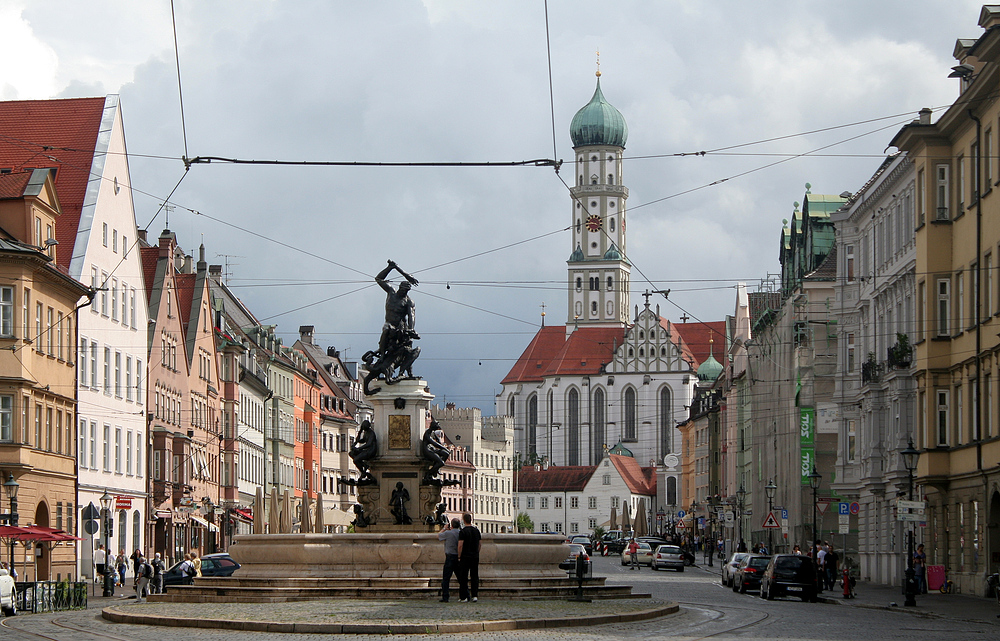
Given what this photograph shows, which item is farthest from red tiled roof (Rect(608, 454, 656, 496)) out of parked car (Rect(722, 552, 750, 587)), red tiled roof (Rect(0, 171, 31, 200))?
red tiled roof (Rect(0, 171, 31, 200))

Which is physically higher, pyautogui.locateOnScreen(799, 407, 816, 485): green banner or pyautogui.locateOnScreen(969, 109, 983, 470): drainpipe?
pyautogui.locateOnScreen(969, 109, 983, 470): drainpipe

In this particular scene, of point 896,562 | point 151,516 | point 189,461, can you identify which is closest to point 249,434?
point 189,461

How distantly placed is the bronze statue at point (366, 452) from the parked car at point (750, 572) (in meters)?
14.5

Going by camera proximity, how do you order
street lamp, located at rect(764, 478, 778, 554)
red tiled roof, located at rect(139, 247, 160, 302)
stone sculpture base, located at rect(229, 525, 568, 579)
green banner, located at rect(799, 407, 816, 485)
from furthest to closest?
street lamp, located at rect(764, 478, 778, 554), red tiled roof, located at rect(139, 247, 160, 302), green banner, located at rect(799, 407, 816, 485), stone sculpture base, located at rect(229, 525, 568, 579)

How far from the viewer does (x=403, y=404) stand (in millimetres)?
37125

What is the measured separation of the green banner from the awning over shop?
27.5 meters

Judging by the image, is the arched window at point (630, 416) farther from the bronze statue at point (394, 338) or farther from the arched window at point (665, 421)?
the bronze statue at point (394, 338)

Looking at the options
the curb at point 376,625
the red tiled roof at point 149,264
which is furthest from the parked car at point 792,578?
the red tiled roof at point 149,264

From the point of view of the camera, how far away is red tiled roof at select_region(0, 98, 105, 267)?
2156 inches

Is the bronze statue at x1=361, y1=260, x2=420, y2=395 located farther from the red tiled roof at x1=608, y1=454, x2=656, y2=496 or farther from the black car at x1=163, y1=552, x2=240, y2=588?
the red tiled roof at x1=608, y1=454, x2=656, y2=496

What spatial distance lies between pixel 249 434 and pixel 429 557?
2280 inches

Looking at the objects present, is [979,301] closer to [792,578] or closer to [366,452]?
[792,578]

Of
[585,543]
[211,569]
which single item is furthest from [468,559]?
[585,543]

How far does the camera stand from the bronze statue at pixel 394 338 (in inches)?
1491
